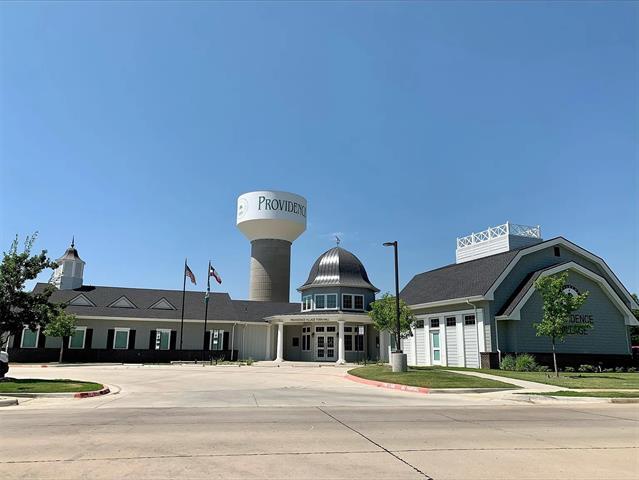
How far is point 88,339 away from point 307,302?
18.8 metres

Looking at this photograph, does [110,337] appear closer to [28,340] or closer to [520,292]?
[28,340]

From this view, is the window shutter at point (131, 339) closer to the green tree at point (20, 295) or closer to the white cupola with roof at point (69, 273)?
the white cupola with roof at point (69, 273)

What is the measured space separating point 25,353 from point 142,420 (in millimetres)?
34603

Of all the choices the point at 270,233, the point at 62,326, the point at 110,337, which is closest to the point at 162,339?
the point at 110,337

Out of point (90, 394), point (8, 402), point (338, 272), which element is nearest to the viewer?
point (8, 402)

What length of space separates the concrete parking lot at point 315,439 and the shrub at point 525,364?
1208 centimetres

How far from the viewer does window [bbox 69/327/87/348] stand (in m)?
40.9

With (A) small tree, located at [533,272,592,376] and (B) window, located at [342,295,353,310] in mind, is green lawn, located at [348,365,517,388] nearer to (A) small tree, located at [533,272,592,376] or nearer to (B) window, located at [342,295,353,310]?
(A) small tree, located at [533,272,592,376]

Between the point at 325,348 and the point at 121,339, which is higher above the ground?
the point at 121,339

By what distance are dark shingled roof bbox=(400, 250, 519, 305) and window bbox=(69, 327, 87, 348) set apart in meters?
26.5

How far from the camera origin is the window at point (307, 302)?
148 ft

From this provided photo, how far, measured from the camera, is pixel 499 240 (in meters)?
39.7

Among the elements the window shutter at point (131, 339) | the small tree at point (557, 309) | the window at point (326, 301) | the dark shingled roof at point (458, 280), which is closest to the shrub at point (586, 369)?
the small tree at point (557, 309)

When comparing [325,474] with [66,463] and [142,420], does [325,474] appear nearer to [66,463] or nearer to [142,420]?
[66,463]
